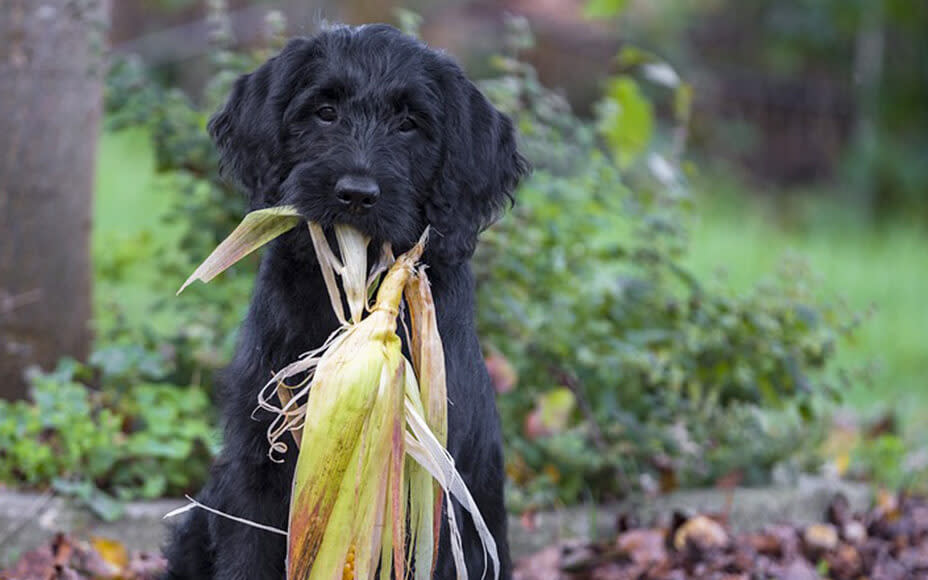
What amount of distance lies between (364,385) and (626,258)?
95.8 inches

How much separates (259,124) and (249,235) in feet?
1.20

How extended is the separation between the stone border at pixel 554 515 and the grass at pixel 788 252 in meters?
0.67

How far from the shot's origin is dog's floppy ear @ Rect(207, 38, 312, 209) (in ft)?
10.4

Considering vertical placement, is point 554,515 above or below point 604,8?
below

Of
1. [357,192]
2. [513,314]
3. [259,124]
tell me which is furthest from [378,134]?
[513,314]

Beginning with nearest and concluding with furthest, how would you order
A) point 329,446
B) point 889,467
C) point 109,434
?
point 329,446 → point 109,434 → point 889,467

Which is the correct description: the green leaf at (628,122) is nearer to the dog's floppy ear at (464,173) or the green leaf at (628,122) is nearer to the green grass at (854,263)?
the green grass at (854,263)

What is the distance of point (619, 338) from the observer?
4.89m

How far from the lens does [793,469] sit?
5180 millimetres

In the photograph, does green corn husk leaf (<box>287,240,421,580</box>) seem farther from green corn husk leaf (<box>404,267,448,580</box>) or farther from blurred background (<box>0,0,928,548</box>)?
blurred background (<box>0,0,928,548</box>)

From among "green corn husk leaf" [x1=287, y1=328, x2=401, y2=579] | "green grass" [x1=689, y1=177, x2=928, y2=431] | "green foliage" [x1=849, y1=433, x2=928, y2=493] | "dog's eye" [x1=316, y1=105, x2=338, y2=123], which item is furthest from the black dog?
"green foliage" [x1=849, y1=433, x2=928, y2=493]

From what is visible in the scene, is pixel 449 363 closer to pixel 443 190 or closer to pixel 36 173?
pixel 443 190

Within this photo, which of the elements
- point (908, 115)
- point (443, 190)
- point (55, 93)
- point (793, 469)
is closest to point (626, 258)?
point (793, 469)

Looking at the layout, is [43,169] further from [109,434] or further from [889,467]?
[889,467]
